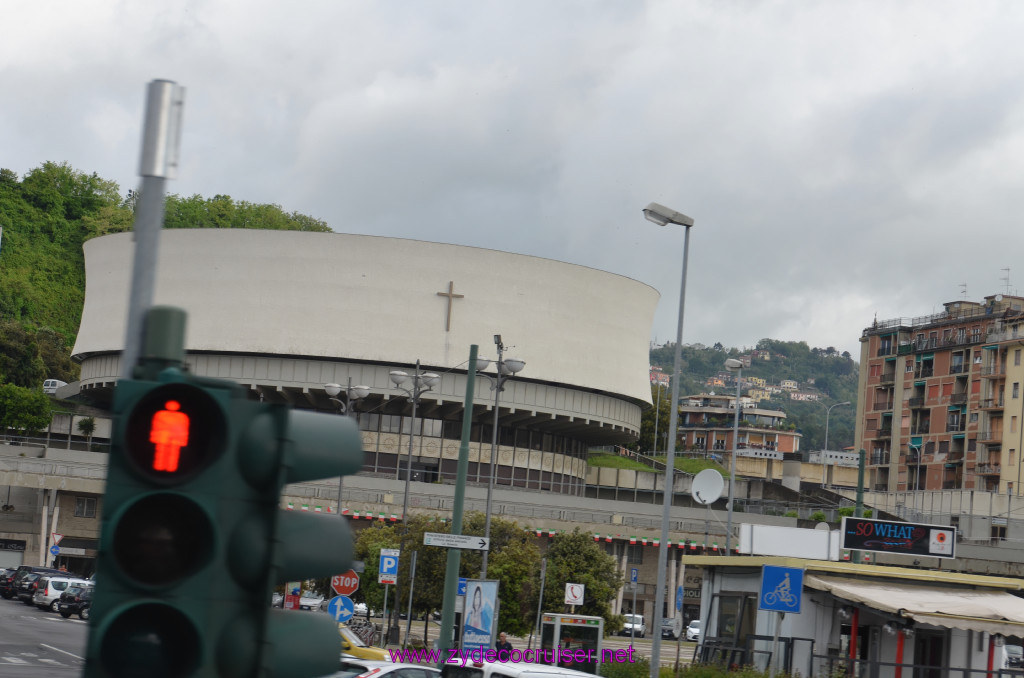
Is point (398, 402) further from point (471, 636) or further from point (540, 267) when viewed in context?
point (471, 636)

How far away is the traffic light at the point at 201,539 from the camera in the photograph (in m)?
3.66

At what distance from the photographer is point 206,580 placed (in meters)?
3.70

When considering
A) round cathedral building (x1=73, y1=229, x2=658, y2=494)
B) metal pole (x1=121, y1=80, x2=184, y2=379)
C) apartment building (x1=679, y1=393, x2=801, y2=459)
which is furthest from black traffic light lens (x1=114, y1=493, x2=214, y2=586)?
apartment building (x1=679, y1=393, x2=801, y2=459)

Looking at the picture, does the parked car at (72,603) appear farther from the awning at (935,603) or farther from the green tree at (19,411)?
the green tree at (19,411)

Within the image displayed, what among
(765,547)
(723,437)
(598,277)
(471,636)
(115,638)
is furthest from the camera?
(723,437)

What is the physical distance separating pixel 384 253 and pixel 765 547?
174ft

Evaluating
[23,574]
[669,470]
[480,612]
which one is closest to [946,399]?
[23,574]

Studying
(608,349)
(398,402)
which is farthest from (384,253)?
(608,349)

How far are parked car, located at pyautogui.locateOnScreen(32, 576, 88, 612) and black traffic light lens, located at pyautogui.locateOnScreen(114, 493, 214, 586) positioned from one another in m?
44.6

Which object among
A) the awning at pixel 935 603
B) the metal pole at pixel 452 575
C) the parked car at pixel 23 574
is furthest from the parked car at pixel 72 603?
the awning at pixel 935 603

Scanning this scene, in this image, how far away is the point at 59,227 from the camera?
123875 mm

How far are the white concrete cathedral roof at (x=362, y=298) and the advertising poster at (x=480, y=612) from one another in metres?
53.6

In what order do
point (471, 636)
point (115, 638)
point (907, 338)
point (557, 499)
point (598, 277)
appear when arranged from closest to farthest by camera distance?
1. point (115, 638)
2. point (471, 636)
3. point (557, 499)
4. point (598, 277)
5. point (907, 338)

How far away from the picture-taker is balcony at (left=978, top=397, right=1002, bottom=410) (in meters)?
93.9
